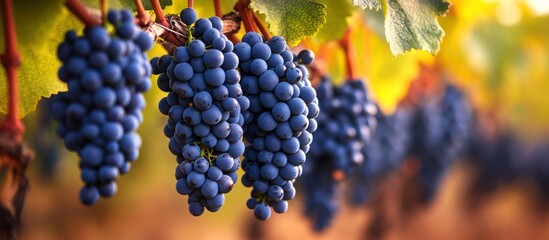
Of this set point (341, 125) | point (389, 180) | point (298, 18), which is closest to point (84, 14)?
point (298, 18)

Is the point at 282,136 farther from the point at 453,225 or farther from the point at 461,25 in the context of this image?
the point at 453,225

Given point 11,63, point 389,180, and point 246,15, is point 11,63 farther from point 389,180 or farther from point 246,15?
point 389,180

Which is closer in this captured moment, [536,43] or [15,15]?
[15,15]

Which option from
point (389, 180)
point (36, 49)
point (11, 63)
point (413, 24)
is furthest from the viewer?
point (389, 180)

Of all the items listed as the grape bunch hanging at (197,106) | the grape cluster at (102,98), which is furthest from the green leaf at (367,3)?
the grape cluster at (102,98)

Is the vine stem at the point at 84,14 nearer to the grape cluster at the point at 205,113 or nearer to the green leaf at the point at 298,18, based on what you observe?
the grape cluster at the point at 205,113

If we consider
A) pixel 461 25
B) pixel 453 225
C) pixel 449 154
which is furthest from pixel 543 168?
pixel 461 25

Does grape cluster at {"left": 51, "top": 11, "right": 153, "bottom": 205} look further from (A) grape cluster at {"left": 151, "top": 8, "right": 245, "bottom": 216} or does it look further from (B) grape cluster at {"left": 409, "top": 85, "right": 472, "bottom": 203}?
(B) grape cluster at {"left": 409, "top": 85, "right": 472, "bottom": 203}
